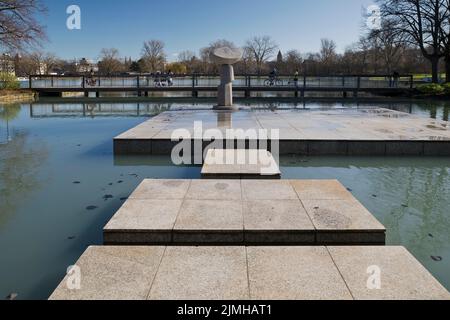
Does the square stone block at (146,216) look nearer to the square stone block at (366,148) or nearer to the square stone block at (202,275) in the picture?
the square stone block at (202,275)

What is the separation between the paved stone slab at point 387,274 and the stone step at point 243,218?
410 mm

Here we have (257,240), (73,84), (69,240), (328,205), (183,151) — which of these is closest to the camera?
(257,240)

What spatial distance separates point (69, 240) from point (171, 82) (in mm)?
28766

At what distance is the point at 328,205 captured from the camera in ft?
18.2

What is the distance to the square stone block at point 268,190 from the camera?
19.4 feet

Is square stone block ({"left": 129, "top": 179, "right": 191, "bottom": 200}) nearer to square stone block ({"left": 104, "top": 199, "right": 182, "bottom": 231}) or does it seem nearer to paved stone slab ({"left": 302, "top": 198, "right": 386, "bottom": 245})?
square stone block ({"left": 104, "top": 199, "right": 182, "bottom": 231})

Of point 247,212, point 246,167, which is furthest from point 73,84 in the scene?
point 247,212

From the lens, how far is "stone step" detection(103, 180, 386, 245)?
4660mm

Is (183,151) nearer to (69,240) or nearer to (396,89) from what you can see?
(69,240)

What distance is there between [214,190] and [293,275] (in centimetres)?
276

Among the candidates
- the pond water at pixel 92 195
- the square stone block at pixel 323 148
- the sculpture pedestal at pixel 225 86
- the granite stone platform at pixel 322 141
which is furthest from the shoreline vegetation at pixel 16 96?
the square stone block at pixel 323 148

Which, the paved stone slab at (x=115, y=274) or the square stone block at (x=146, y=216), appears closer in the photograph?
the paved stone slab at (x=115, y=274)

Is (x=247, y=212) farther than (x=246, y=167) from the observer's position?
No
